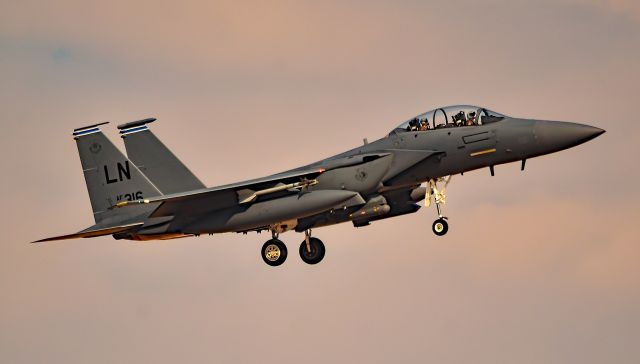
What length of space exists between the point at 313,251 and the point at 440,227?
13.2 feet

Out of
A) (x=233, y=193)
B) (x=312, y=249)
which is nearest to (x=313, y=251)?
(x=312, y=249)

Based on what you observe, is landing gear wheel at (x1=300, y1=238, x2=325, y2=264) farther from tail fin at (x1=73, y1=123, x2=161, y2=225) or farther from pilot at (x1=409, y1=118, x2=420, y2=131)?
pilot at (x1=409, y1=118, x2=420, y2=131)

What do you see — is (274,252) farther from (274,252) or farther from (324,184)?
(324,184)

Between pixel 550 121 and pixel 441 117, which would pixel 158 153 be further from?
pixel 550 121

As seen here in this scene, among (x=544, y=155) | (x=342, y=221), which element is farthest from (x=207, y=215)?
(x=544, y=155)

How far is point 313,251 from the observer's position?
30.9m

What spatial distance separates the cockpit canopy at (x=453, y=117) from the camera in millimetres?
28219

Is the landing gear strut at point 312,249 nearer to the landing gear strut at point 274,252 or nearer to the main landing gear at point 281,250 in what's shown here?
the main landing gear at point 281,250

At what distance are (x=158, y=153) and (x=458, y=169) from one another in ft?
26.3

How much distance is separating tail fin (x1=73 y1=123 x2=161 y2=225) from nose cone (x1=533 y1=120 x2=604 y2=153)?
9.84 meters

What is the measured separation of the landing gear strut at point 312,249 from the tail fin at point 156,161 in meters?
3.06

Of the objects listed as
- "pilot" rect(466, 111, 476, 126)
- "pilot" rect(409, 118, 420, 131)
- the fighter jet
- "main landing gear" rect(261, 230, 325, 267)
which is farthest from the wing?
"pilot" rect(466, 111, 476, 126)

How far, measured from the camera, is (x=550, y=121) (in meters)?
27.9

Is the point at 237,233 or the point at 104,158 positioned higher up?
the point at 104,158
